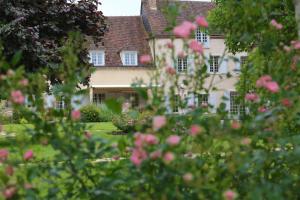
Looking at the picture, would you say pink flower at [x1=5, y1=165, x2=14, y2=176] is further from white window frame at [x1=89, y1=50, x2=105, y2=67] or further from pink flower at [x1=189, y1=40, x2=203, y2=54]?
white window frame at [x1=89, y1=50, x2=105, y2=67]

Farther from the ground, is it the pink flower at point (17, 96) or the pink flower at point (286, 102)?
the pink flower at point (17, 96)

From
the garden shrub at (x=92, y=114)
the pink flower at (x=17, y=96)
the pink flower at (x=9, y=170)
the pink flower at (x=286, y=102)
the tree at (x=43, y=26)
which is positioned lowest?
the garden shrub at (x=92, y=114)

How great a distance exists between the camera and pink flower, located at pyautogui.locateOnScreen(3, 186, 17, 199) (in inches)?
101

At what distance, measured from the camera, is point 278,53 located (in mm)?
3322

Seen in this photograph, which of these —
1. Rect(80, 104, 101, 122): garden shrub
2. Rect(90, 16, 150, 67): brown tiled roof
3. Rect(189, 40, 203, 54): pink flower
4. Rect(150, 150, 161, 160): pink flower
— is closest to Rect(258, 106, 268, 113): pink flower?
Rect(189, 40, 203, 54): pink flower

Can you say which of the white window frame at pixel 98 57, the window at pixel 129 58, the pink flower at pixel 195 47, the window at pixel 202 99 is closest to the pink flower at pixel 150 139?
the pink flower at pixel 195 47

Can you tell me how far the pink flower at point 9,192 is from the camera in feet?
8.43

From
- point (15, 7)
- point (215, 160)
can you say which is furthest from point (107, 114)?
point (215, 160)

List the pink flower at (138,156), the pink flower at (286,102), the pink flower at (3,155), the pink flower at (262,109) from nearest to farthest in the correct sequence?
the pink flower at (138,156) → the pink flower at (3,155) → the pink flower at (286,102) → the pink flower at (262,109)

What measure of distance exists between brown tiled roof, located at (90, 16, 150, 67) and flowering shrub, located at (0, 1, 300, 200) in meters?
33.9

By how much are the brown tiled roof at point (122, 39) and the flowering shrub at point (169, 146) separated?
111 feet

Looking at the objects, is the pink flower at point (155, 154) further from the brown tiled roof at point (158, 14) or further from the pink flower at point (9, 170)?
the brown tiled roof at point (158, 14)

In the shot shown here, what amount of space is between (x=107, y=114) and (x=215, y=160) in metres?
24.2

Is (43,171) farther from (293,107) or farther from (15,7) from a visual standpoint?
(15,7)
